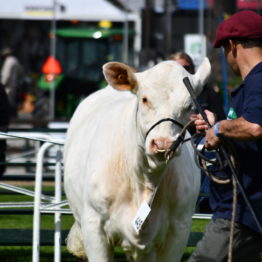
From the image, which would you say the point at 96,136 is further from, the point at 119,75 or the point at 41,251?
the point at 41,251

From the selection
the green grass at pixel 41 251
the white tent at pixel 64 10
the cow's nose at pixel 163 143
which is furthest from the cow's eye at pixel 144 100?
the white tent at pixel 64 10

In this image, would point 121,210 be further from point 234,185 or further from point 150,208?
point 234,185

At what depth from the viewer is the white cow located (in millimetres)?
5484

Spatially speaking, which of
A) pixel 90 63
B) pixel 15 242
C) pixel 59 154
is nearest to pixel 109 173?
pixel 59 154

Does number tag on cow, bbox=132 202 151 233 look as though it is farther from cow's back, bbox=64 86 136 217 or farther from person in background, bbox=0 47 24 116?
person in background, bbox=0 47 24 116

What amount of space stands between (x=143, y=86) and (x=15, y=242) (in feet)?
10.5

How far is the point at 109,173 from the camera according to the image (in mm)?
6148

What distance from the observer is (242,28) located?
5000 millimetres

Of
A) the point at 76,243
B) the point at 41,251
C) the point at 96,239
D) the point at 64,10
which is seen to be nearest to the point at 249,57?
the point at 96,239

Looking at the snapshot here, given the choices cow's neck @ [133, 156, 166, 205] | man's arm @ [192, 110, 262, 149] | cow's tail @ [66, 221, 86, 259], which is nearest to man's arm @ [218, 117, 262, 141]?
man's arm @ [192, 110, 262, 149]

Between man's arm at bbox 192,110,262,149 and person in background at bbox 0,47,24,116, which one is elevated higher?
man's arm at bbox 192,110,262,149

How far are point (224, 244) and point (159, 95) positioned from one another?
0.95 m

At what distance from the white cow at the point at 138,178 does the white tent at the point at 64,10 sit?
20.0 metres

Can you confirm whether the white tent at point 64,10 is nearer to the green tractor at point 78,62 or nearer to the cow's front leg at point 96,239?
the green tractor at point 78,62
